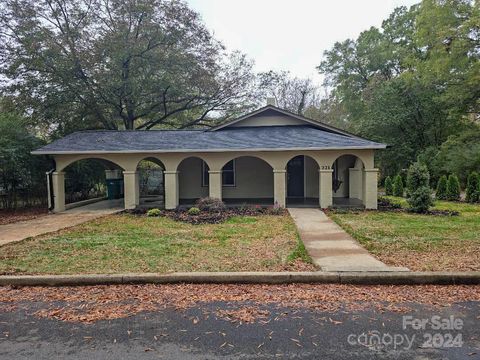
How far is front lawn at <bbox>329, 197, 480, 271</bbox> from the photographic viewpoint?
5355 millimetres

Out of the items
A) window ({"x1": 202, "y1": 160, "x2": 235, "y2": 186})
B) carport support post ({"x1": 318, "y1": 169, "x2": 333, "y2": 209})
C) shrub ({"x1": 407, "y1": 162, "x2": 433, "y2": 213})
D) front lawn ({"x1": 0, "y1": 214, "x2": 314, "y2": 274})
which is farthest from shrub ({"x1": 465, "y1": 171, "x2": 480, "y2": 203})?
window ({"x1": 202, "y1": 160, "x2": 235, "y2": 186})

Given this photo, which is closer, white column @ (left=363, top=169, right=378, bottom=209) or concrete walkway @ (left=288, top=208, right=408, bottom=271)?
concrete walkway @ (left=288, top=208, right=408, bottom=271)

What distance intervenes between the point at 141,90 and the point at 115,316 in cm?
1718

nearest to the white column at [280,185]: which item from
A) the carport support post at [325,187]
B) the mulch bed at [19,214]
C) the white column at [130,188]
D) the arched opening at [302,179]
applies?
the carport support post at [325,187]

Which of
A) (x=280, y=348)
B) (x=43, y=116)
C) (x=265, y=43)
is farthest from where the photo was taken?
(x=265, y=43)

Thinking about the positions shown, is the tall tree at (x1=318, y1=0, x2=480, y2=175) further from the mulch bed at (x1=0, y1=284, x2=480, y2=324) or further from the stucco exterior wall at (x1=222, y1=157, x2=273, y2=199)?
the mulch bed at (x1=0, y1=284, x2=480, y2=324)

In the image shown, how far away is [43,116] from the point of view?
1777 centimetres

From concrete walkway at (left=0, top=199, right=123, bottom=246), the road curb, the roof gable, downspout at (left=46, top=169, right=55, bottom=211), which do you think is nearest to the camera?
the road curb

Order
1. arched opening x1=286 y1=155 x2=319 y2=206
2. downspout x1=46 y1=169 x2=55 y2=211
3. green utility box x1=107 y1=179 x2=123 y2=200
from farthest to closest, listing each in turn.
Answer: green utility box x1=107 y1=179 x2=123 y2=200 < arched opening x1=286 y1=155 x2=319 y2=206 < downspout x1=46 y1=169 x2=55 y2=211

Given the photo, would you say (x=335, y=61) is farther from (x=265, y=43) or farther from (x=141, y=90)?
(x=141, y=90)

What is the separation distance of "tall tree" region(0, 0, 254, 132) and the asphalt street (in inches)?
660

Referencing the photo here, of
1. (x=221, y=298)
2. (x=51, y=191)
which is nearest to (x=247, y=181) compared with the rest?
(x=51, y=191)

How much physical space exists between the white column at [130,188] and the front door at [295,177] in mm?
6955

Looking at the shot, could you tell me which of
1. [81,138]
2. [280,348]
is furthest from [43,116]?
[280,348]
